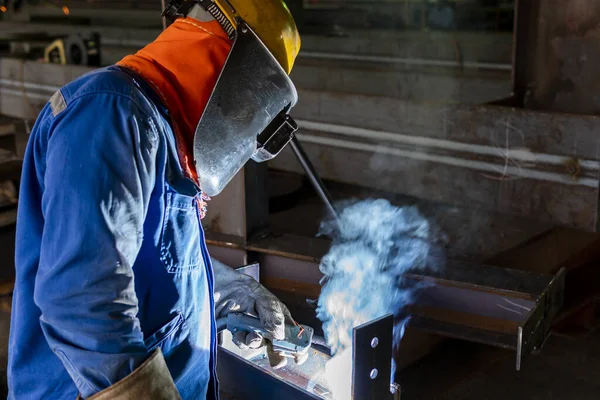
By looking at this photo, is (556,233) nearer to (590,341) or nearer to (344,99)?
(590,341)

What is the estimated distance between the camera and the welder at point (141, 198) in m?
1.13

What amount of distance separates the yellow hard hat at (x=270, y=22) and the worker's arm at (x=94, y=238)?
1.06ft

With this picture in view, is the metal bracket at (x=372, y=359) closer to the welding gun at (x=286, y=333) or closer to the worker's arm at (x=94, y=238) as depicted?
the welding gun at (x=286, y=333)

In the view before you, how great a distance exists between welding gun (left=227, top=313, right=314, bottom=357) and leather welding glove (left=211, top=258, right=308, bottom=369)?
0.02 meters

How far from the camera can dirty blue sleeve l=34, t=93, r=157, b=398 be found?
3.67 feet

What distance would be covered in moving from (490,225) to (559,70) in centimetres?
104

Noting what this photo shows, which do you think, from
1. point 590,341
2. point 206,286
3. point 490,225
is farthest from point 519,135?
point 206,286

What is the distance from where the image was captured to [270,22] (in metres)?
1.42

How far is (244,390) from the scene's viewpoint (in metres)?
2.10

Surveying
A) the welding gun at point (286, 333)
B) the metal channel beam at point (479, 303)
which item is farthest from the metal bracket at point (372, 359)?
the metal channel beam at point (479, 303)

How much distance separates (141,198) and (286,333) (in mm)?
878

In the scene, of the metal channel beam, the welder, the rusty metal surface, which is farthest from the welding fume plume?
the welder

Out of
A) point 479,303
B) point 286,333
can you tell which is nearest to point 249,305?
point 286,333

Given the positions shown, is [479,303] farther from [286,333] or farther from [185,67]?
[185,67]
